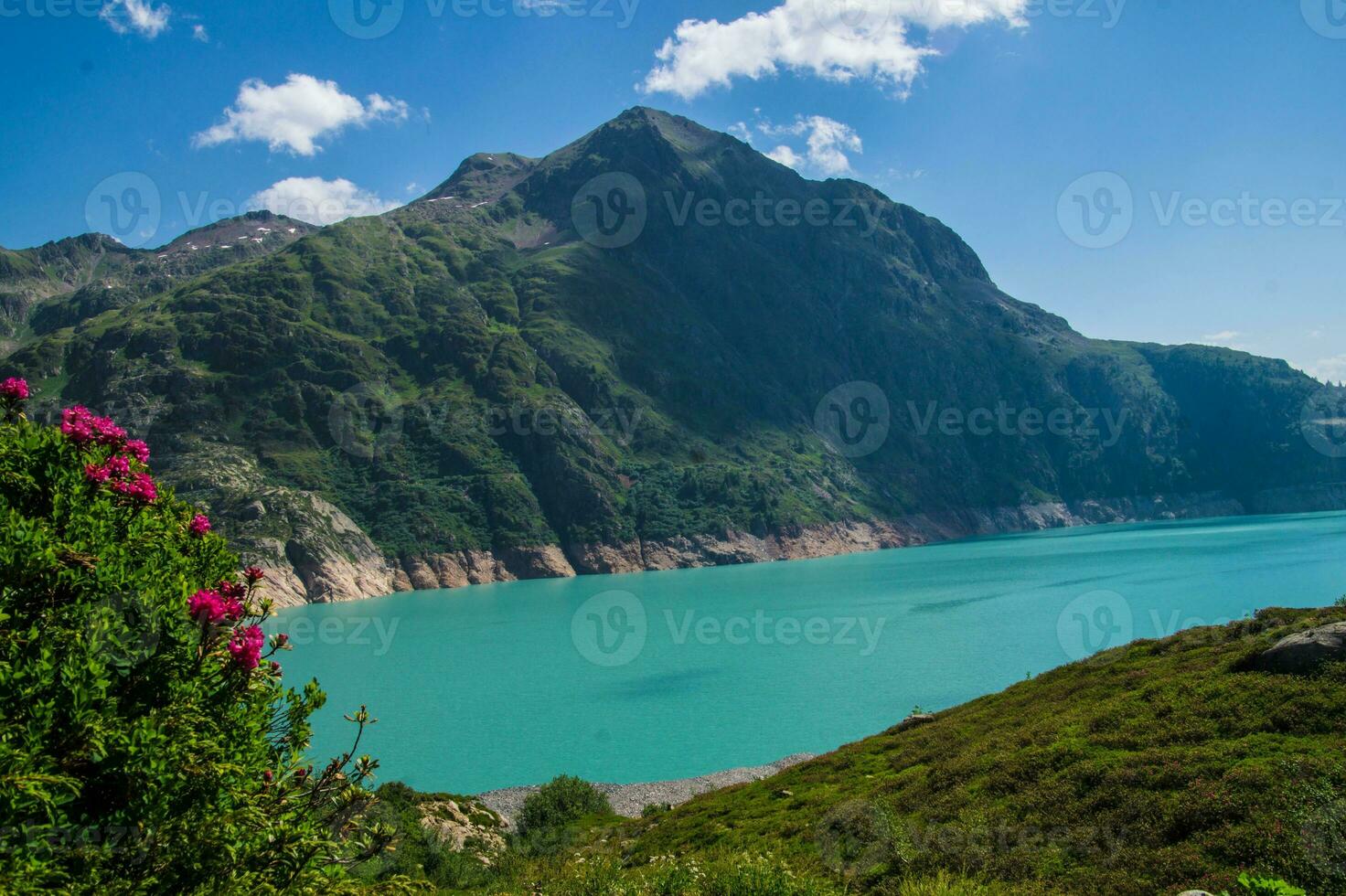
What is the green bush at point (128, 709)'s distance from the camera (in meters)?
4.29

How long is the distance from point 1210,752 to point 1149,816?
2.33 metres

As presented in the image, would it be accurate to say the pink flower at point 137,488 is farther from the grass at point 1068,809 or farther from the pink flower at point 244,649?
the grass at point 1068,809

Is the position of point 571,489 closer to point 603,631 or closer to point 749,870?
point 603,631

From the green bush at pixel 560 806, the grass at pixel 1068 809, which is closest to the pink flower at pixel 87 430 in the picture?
the grass at pixel 1068 809

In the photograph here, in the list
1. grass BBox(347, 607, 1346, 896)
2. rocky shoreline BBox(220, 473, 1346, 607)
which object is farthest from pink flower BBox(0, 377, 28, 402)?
rocky shoreline BBox(220, 473, 1346, 607)

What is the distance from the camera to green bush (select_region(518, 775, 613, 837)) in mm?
27766

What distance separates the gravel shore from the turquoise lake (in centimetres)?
213

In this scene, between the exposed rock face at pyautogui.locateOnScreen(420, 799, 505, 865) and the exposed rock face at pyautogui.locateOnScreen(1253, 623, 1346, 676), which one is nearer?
the exposed rock face at pyautogui.locateOnScreen(1253, 623, 1346, 676)

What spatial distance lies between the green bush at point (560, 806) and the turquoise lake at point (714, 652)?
9097 millimetres

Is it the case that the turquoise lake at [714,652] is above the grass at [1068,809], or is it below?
below

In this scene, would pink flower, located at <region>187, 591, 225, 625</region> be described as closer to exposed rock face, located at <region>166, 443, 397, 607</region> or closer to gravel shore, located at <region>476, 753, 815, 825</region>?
gravel shore, located at <region>476, 753, 815, 825</region>

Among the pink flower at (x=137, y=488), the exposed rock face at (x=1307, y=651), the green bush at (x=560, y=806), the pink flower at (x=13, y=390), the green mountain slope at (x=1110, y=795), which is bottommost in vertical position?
the green bush at (x=560, y=806)

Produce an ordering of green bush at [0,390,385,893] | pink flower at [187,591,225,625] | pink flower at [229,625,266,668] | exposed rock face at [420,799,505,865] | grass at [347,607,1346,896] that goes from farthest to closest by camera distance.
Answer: exposed rock face at [420,799,505,865], grass at [347,607,1346,896], pink flower at [229,625,266,668], pink flower at [187,591,225,625], green bush at [0,390,385,893]

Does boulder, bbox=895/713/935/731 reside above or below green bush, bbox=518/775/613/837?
above
